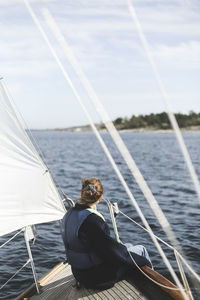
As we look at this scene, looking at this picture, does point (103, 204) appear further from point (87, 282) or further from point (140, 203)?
point (87, 282)

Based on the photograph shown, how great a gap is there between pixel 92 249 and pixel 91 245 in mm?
64

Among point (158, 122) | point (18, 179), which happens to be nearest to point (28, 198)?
point (18, 179)

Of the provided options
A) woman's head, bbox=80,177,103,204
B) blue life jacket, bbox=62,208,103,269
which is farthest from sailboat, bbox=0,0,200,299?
woman's head, bbox=80,177,103,204

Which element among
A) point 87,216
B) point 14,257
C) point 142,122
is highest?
point 142,122

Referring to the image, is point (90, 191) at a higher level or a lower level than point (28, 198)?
higher

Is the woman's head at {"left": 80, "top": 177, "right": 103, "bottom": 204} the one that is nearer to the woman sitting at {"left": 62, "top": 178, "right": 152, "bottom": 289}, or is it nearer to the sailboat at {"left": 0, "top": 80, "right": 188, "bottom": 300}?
the woman sitting at {"left": 62, "top": 178, "right": 152, "bottom": 289}

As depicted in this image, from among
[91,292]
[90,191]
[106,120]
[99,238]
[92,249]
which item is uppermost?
[106,120]

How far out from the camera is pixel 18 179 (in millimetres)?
4805

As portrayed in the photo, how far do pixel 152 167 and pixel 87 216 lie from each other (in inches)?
1042

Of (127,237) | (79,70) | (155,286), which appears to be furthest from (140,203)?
(79,70)

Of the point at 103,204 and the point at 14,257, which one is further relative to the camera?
the point at 103,204

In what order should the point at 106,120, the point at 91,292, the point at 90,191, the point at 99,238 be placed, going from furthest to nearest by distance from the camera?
1. the point at 91,292
2. the point at 90,191
3. the point at 99,238
4. the point at 106,120

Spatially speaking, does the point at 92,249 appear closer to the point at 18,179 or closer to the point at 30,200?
the point at 30,200

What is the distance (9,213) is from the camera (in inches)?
183
